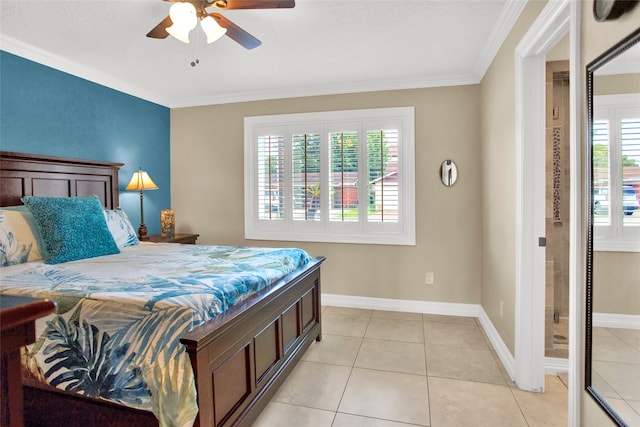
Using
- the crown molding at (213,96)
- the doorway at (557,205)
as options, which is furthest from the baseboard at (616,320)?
the crown molding at (213,96)

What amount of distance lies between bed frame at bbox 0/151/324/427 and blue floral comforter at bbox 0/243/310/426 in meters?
0.07

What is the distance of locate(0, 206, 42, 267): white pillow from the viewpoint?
2.38 meters

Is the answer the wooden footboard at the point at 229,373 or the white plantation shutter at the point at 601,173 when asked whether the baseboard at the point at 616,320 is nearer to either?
the white plantation shutter at the point at 601,173

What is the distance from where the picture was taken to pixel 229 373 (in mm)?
1683

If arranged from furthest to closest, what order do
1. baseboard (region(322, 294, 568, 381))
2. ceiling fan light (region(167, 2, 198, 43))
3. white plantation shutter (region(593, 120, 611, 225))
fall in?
baseboard (region(322, 294, 568, 381))
ceiling fan light (region(167, 2, 198, 43))
white plantation shutter (region(593, 120, 611, 225))

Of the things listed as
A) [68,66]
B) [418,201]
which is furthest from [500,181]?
[68,66]

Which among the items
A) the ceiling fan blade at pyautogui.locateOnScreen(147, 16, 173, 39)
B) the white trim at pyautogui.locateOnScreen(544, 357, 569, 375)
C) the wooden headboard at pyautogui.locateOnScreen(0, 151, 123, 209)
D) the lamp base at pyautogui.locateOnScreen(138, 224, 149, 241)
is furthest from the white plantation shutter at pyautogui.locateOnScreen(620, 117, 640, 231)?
the lamp base at pyautogui.locateOnScreen(138, 224, 149, 241)

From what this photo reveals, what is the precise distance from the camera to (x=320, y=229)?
4168 millimetres

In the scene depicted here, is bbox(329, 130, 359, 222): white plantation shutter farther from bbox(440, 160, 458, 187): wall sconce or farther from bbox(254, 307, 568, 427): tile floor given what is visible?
bbox(254, 307, 568, 427): tile floor

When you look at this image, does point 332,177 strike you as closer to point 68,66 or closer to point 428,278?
point 428,278

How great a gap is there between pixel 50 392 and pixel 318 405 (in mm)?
1426

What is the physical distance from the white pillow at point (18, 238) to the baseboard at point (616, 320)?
Result: 3.35 m

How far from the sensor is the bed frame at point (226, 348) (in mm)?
1489

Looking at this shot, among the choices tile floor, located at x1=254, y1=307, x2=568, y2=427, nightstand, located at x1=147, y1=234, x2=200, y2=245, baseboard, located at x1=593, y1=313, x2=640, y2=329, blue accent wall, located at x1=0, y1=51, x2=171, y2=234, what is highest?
blue accent wall, located at x1=0, y1=51, x2=171, y2=234
